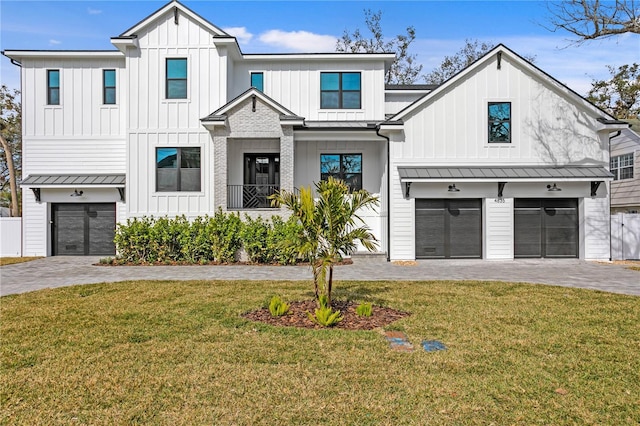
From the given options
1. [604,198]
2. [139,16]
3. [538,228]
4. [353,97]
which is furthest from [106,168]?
[604,198]

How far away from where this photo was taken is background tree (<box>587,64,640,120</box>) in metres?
30.2

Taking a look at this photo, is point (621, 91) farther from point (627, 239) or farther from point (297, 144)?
point (297, 144)

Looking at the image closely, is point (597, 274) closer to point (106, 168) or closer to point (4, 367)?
point (4, 367)

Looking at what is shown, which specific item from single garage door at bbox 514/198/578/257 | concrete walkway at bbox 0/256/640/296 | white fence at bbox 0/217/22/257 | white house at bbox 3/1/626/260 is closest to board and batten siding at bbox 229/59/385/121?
white house at bbox 3/1/626/260

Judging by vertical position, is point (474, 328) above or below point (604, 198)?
below

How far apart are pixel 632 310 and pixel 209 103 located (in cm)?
1456

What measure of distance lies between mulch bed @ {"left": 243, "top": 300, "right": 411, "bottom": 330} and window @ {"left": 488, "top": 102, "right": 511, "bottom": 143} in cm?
1064

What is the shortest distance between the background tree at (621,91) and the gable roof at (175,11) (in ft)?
93.2

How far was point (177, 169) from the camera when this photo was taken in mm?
16250

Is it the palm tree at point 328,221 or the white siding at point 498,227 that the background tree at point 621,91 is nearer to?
the white siding at point 498,227

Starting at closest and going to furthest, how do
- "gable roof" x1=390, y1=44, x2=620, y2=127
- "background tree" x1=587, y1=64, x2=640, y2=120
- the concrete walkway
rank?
the concrete walkway → "gable roof" x1=390, y1=44, x2=620, y2=127 → "background tree" x1=587, y1=64, x2=640, y2=120

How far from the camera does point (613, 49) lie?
17.1 meters

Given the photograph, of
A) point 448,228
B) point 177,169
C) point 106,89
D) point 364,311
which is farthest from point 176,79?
point 364,311

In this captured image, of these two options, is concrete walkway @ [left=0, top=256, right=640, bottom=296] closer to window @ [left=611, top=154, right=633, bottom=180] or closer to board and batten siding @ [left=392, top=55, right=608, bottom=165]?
board and batten siding @ [left=392, top=55, right=608, bottom=165]
